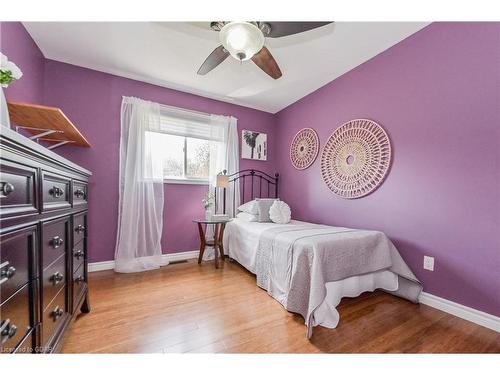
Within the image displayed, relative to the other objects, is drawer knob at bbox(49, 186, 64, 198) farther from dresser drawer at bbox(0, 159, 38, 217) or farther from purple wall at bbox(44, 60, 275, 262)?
purple wall at bbox(44, 60, 275, 262)

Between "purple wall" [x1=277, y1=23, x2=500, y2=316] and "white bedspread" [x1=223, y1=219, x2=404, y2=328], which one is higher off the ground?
"purple wall" [x1=277, y1=23, x2=500, y2=316]

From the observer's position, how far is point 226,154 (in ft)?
10.4

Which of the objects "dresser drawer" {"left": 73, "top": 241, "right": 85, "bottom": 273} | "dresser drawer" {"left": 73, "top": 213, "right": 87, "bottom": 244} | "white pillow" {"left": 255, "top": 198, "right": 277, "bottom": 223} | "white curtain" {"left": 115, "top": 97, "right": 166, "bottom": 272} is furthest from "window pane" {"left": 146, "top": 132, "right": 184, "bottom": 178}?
"dresser drawer" {"left": 73, "top": 241, "right": 85, "bottom": 273}

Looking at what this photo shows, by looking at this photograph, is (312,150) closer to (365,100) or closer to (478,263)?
(365,100)

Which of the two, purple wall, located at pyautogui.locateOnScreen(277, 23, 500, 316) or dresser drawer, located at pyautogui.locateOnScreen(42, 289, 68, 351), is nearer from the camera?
dresser drawer, located at pyautogui.locateOnScreen(42, 289, 68, 351)

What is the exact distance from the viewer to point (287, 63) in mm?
2430

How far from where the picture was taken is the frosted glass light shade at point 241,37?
4.31 feet

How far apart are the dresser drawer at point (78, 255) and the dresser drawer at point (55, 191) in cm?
37

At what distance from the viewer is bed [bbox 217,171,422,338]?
61.4 inches

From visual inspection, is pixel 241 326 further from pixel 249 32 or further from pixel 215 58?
pixel 215 58

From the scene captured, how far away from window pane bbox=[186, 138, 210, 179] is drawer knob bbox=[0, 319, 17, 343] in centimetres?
249

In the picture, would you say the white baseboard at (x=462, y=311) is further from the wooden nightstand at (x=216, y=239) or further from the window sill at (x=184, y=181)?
the window sill at (x=184, y=181)

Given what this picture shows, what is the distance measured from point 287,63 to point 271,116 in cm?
137

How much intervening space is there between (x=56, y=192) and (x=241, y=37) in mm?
1333
